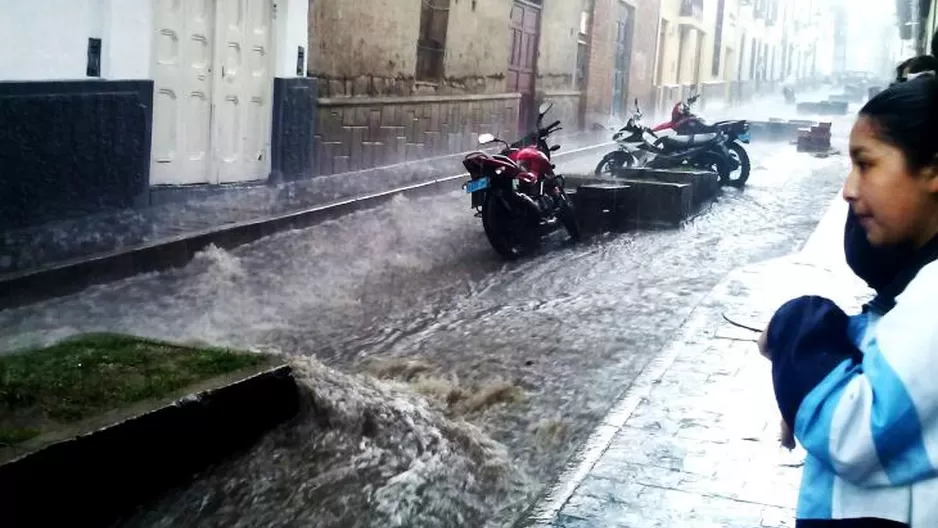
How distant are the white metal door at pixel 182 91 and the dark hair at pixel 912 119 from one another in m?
8.72

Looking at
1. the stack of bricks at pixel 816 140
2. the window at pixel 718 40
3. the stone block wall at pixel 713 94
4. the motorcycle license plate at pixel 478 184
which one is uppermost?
the window at pixel 718 40

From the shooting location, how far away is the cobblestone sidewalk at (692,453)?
3.57 metres

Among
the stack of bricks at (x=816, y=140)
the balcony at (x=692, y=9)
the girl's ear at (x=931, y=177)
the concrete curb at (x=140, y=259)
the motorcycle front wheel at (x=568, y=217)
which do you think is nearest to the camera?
the girl's ear at (x=931, y=177)

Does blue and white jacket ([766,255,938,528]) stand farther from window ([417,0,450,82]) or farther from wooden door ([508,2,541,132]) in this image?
wooden door ([508,2,541,132])

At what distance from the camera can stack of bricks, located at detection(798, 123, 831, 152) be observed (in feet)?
78.9

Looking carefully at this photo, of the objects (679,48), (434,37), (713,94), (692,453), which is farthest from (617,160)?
(713,94)

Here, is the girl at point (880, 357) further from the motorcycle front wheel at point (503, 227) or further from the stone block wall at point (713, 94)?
the stone block wall at point (713, 94)

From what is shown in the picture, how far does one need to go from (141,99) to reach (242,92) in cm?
207

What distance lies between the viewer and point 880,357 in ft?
4.64

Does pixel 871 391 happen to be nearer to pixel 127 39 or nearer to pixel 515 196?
pixel 515 196

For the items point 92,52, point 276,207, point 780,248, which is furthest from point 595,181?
point 92,52

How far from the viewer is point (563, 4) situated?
76.5ft

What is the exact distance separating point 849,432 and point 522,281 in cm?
699

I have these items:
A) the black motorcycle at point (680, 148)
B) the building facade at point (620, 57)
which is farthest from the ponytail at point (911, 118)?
the building facade at point (620, 57)
